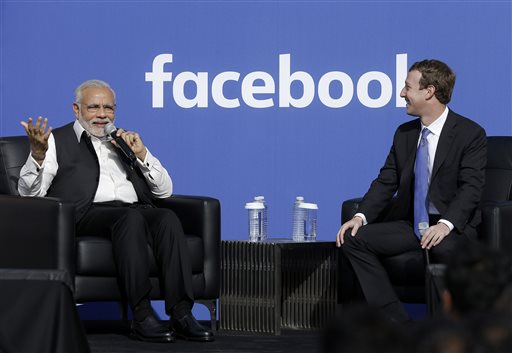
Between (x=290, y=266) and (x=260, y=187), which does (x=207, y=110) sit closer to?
(x=260, y=187)

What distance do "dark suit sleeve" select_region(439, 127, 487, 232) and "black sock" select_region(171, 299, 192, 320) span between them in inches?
41.9

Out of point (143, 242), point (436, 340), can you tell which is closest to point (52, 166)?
point (143, 242)

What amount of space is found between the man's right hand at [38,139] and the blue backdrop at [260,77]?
1147 mm

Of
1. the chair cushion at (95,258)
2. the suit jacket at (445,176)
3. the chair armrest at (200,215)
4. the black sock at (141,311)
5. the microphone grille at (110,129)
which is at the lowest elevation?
the black sock at (141,311)

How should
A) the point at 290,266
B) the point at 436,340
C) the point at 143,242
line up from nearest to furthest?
the point at 436,340, the point at 143,242, the point at 290,266

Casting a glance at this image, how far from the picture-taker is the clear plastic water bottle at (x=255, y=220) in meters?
4.52

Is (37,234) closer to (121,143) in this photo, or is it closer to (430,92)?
(121,143)

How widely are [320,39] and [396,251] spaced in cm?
143

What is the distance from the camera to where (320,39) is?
4.82 m

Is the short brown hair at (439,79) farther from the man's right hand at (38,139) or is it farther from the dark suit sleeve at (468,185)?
the man's right hand at (38,139)

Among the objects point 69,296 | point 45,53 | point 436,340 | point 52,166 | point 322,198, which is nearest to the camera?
point 436,340

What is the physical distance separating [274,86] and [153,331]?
5.22 ft

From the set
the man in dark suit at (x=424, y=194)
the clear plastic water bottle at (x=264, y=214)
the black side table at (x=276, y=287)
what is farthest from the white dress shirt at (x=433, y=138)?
the clear plastic water bottle at (x=264, y=214)

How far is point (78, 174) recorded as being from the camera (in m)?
4.13
